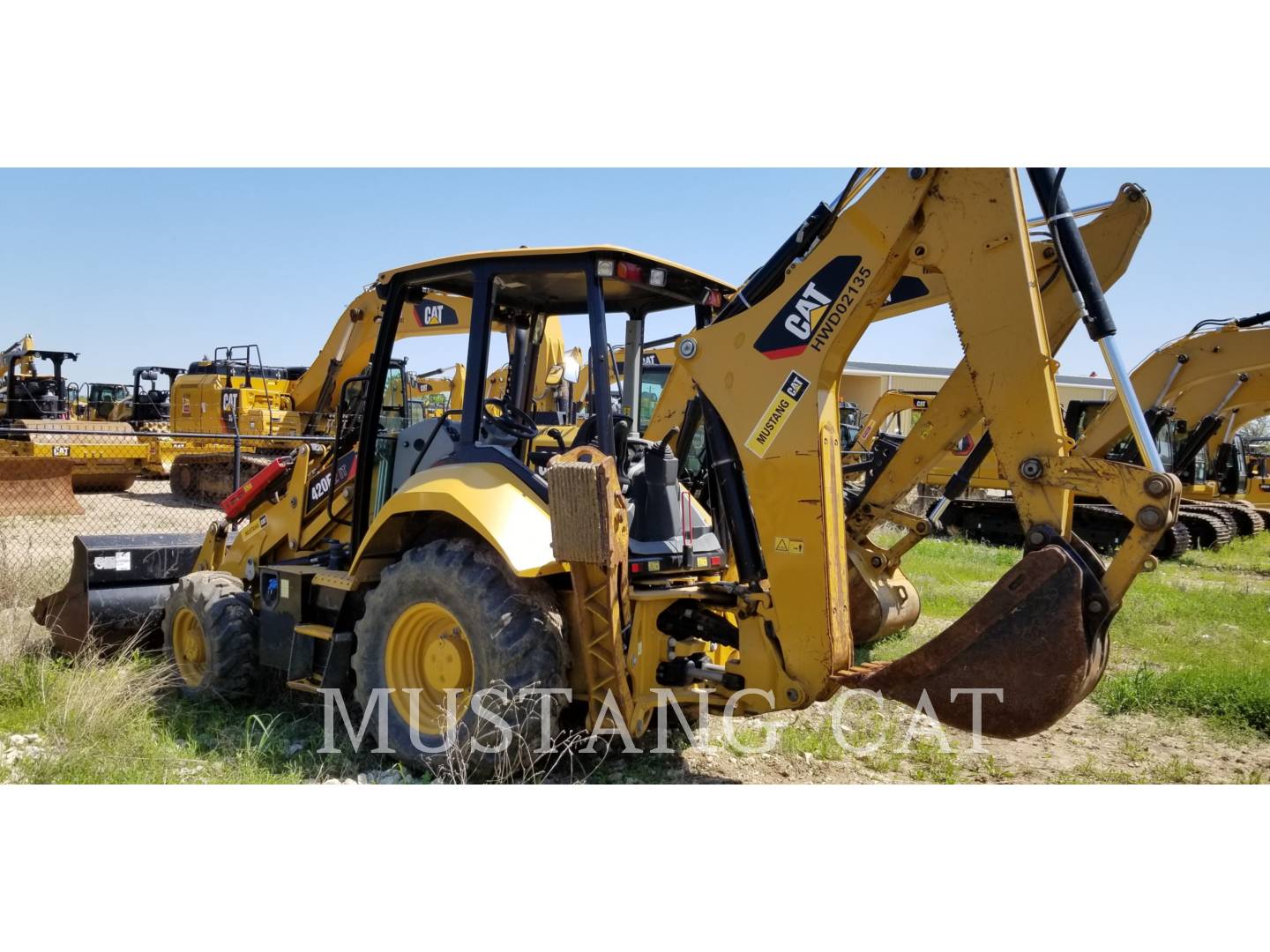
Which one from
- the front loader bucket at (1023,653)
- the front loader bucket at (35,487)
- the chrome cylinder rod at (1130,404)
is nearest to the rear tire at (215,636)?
the front loader bucket at (1023,653)

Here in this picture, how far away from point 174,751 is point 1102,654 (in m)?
4.16

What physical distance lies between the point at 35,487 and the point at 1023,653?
46.4 ft

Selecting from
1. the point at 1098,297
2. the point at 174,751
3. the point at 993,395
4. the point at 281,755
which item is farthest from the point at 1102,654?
the point at 174,751

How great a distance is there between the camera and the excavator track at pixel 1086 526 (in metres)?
14.6

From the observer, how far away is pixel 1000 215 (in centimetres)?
372

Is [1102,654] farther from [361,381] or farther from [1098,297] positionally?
[361,381]

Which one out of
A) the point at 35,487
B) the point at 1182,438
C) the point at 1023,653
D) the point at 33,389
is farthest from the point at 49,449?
the point at 1182,438

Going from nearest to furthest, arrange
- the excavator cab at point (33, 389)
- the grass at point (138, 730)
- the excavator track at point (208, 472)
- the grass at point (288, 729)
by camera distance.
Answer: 1. the grass at point (138, 730)
2. the grass at point (288, 729)
3. the excavator track at point (208, 472)
4. the excavator cab at point (33, 389)

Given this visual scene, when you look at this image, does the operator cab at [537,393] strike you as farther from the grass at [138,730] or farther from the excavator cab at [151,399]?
the excavator cab at [151,399]

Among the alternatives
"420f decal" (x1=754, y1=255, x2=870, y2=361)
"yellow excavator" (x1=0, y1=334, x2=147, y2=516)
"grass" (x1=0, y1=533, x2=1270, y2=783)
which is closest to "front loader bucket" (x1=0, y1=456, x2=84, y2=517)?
"yellow excavator" (x1=0, y1=334, x2=147, y2=516)

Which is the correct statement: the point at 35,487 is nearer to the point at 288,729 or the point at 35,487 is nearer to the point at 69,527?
the point at 69,527

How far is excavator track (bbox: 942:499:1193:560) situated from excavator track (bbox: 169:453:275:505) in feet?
40.3

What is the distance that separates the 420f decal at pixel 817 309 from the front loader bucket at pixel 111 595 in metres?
4.68

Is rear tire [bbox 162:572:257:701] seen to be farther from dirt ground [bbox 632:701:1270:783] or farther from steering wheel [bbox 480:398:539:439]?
dirt ground [bbox 632:701:1270:783]
